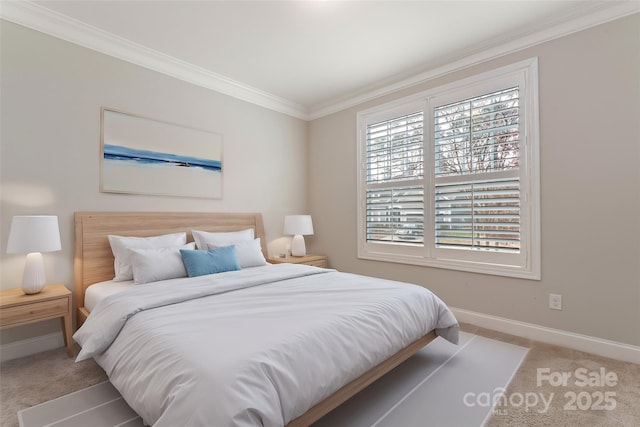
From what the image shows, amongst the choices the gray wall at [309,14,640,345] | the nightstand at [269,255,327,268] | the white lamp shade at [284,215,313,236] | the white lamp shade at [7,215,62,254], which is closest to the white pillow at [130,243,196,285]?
the white lamp shade at [7,215,62,254]

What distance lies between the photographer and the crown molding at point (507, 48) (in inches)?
92.6

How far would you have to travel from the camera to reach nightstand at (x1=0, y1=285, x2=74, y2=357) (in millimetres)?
2104

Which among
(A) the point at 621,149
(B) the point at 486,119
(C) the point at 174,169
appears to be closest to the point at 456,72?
(B) the point at 486,119

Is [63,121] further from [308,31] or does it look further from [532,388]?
[532,388]

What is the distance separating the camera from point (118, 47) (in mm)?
2904

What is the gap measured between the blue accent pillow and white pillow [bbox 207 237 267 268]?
17 cm

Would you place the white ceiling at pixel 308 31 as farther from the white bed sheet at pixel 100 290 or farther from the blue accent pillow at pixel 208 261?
the white bed sheet at pixel 100 290

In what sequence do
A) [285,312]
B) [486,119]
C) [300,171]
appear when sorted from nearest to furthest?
[285,312], [486,119], [300,171]

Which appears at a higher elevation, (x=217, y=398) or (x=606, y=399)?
(x=217, y=398)

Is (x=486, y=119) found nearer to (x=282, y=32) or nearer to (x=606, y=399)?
(x=282, y=32)

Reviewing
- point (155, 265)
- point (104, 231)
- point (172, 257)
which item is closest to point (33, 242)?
point (104, 231)

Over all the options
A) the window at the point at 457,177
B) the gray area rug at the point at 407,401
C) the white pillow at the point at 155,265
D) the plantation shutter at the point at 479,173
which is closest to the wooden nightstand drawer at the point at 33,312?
the white pillow at the point at 155,265

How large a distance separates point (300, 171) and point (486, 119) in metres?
2.54

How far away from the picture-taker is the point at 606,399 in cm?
183
